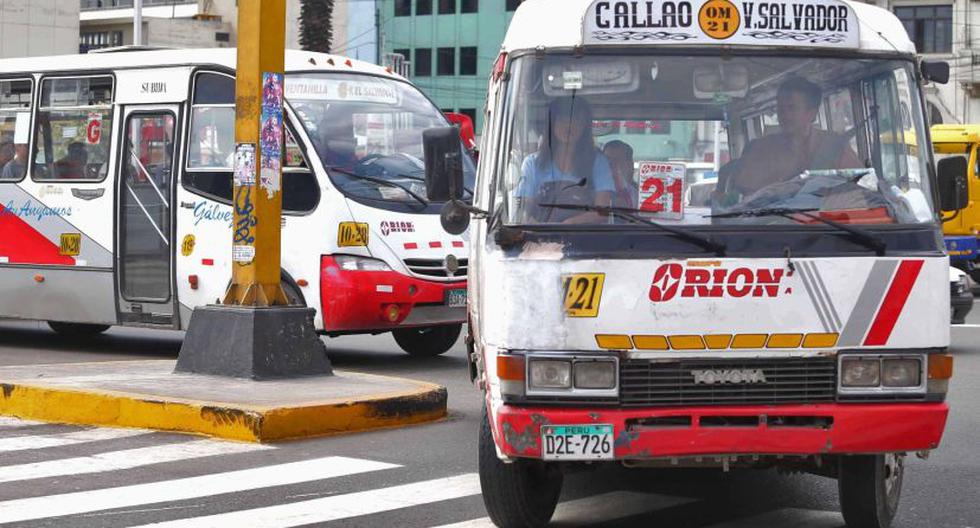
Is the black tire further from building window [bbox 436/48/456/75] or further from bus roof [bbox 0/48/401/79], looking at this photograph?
building window [bbox 436/48/456/75]

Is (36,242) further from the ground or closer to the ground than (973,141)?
closer to the ground

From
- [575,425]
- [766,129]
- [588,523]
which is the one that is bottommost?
[588,523]

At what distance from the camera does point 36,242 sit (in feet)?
52.4

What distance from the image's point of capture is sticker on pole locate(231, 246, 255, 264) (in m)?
11.4

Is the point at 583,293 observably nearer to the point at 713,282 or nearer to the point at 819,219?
the point at 713,282

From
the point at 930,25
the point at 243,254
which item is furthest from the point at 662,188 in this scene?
the point at 930,25

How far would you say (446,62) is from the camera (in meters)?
66.0

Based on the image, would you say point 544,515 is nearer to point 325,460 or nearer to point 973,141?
point 325,460

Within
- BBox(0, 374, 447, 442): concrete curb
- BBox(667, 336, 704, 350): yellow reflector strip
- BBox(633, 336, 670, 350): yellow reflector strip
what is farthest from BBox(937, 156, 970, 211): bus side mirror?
BBox(0, 374, 447, 442): concrete curb

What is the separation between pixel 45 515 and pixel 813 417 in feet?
11.7

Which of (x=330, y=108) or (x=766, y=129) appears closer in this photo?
(x=766, y=129)

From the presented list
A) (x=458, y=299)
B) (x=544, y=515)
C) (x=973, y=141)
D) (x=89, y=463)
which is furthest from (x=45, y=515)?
(x=973, y=141)

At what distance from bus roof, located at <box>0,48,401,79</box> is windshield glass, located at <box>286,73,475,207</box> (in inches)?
4.6

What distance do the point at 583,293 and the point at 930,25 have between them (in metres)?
51.2
